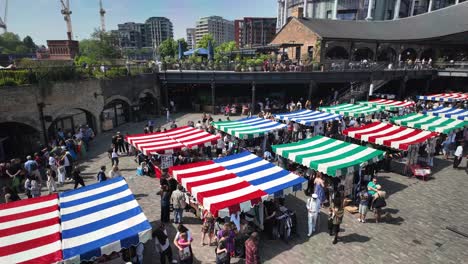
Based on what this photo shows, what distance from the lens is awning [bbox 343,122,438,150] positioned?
1252 cm

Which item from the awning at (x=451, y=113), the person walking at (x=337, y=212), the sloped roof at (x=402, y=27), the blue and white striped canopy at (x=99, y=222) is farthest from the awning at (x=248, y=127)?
the sloped roof at (x=402, y=27)

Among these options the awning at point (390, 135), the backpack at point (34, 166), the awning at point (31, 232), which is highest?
the awning at point (390, 135)

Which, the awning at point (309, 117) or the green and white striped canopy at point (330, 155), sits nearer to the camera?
the green and white striped canopy at point (330, 155)

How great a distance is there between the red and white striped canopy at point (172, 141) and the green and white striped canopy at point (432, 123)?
36.2 ft

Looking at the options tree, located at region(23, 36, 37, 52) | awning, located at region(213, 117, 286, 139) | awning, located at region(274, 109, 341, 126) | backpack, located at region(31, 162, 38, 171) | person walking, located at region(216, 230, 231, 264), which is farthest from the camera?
tree, located at region(23, 36, 37, 52)

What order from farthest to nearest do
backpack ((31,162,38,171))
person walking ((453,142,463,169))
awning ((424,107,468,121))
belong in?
1. awning ((424,107,468,121))
2. person walking ((453,142,463,169))
3. backpack ((31,162,38,171))

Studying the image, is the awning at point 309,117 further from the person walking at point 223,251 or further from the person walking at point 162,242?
the person walking at point 162,242

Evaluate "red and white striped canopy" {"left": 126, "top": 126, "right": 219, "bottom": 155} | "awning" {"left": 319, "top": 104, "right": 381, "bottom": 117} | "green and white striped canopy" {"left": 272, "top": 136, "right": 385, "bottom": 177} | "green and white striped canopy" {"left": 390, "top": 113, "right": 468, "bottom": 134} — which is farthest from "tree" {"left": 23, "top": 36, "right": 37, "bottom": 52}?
"green and white striped canopy" {"left": 390, "top": 113, "right": 468, "bottom": 134}

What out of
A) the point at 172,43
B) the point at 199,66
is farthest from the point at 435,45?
the point at 172,43

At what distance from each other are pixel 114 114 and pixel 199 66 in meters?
8.58

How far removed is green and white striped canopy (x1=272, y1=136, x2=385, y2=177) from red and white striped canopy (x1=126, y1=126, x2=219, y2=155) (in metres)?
3.56

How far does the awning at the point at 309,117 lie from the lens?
650 inches

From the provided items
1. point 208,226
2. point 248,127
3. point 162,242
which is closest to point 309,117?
point 248,127

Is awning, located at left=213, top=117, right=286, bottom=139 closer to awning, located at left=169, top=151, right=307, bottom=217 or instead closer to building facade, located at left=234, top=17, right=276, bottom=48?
awning, located at left=169, top=151, right=307, bottom=217
